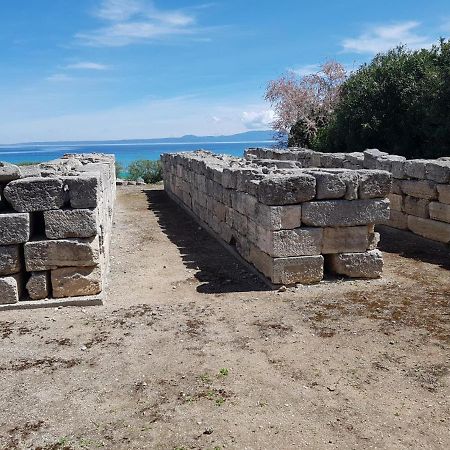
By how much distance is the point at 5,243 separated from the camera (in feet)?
22.4

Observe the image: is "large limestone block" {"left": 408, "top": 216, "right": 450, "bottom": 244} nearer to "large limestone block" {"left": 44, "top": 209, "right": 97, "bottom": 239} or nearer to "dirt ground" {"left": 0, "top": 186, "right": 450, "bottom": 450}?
"dirt ground" {"left": 0, "top": 186, "right": 450, "bottom": 450}

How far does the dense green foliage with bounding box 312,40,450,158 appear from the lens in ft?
54.0

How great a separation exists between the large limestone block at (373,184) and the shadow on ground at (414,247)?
202 cm

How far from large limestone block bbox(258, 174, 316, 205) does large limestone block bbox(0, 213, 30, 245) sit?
331 centimetres

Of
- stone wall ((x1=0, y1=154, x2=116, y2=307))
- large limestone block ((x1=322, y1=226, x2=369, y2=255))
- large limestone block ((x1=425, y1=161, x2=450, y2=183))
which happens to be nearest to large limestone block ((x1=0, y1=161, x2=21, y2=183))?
stone wall ((x1=0, y1=154, x2=116, y2=307))

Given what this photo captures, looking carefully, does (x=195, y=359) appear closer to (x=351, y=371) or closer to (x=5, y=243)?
(x=351, y=371)

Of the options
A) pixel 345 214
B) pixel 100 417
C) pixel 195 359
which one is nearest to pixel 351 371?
pixel 195 359

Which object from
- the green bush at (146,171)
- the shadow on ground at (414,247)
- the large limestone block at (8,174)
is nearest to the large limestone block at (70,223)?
the large limestone block at (8,174)

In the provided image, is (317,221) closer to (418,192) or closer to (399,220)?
(418,192)

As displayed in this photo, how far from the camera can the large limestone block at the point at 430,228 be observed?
10156mm

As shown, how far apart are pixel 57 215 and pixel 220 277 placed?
2.83 m

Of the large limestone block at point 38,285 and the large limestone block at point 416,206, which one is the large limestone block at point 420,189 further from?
the large limestone block at point 38,285

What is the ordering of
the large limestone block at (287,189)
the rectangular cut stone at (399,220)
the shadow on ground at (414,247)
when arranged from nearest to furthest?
the large limestone block at (287,189) → the shadow on ground at (414,247) → the rectangular cut stone at (399,220)

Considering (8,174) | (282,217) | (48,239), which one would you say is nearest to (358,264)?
(282,217)
